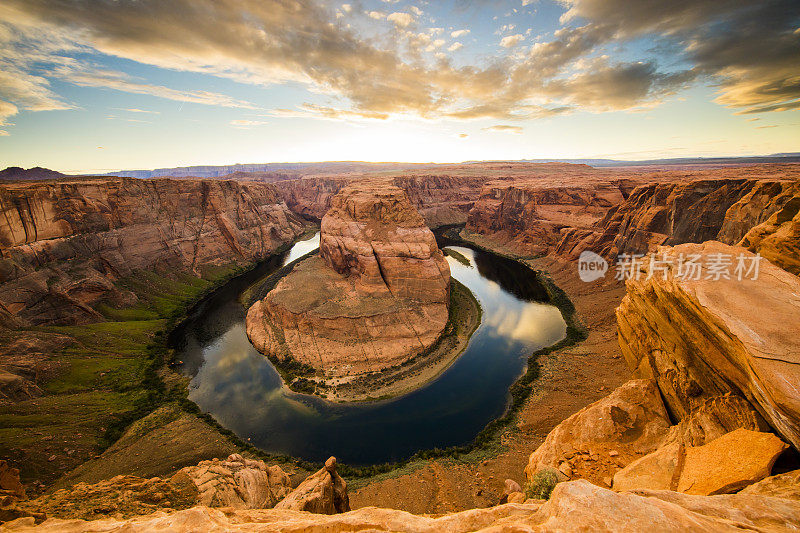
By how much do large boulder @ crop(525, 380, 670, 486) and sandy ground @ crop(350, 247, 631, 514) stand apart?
555 centimetres

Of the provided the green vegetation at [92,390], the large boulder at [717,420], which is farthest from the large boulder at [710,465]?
the green vegetation at [92,390]

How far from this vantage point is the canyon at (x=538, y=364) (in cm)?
818

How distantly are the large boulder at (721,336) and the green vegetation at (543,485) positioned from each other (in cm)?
698

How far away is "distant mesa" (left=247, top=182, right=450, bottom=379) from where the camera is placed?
120ft

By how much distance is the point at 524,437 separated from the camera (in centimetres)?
2492

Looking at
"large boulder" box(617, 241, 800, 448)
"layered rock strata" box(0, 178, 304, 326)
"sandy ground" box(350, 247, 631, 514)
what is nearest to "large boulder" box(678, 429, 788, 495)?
"large boulder" box(617, 241, 800, 448)

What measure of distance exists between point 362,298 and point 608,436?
31761 millimetres

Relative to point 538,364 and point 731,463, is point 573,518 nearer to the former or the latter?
point 731,463

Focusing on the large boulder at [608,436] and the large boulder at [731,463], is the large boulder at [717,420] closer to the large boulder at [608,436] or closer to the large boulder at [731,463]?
the large boulder at [731,463]

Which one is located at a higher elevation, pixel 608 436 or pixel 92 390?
pixel 608 436

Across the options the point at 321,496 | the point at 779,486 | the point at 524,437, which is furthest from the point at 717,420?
the point at 321,496

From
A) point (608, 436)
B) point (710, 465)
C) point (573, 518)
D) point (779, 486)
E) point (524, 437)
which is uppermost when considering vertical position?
point (573, 518)

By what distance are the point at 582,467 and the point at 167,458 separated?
2899 centimetres

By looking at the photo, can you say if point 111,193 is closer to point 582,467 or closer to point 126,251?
point 126,251
